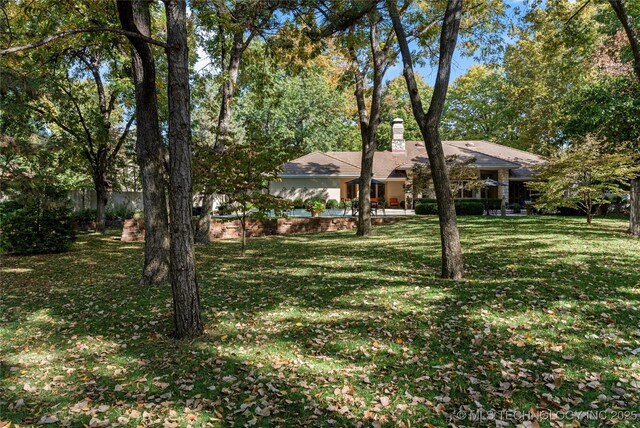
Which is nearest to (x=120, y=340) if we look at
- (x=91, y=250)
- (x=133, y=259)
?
(x=133, y=259)

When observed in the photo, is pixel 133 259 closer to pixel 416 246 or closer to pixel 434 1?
pixel 416 246

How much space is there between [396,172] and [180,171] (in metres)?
26.0

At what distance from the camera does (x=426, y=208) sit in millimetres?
22641

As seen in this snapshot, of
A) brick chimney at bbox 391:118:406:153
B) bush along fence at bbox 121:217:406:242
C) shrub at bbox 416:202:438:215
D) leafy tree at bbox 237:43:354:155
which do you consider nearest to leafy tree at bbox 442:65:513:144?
brick chimney at bbox 391:118:406:153

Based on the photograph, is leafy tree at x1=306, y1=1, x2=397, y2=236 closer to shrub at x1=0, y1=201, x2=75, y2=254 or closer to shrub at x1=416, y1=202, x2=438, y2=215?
shrub at x1=416, y1=202, x2=438, y2=215

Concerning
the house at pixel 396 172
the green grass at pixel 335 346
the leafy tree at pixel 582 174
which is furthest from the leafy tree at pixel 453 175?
the green grass at pixel 335 346

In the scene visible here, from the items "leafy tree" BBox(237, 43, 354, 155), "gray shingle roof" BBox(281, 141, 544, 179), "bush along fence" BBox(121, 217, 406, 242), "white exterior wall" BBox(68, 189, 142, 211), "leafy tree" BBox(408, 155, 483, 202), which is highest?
"leafy tree" BBox(237, 43, 354, 155)

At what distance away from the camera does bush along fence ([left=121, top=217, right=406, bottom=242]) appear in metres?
16.7

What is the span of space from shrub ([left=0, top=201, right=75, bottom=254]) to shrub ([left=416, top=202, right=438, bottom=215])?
18056 millimetres

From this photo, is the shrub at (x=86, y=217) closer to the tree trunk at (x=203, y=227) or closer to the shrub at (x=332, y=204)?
the tree trunk at (x=203, y=227)

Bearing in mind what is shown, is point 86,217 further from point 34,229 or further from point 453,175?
point 453,175

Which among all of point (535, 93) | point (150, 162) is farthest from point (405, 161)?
point (150, 162)

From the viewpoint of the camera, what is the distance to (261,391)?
3494 mm

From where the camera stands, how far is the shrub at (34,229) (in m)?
12.6
